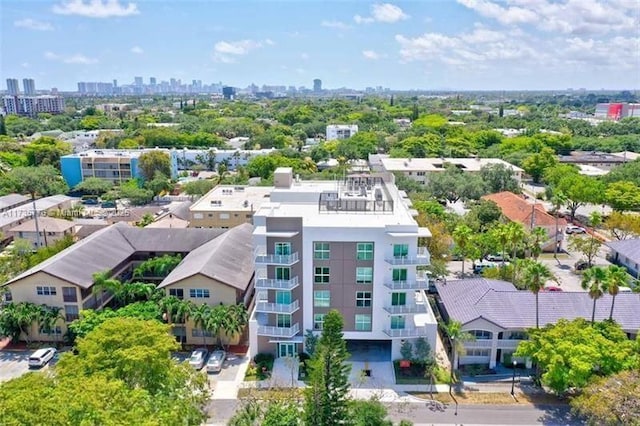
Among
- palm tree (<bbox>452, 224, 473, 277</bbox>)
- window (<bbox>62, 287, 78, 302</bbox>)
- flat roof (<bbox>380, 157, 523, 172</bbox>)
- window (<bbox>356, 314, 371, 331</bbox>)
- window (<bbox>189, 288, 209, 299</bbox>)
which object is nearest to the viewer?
window (<bbox>356, 314, 371, 331</bbox>)

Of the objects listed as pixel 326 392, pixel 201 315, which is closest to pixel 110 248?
pixel 201 315

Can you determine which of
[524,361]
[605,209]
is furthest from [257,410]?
[605,209]

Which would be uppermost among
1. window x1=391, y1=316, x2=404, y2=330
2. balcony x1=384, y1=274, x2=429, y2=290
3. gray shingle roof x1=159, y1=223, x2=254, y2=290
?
balcony x1=384, y1=274, x2=429, y2=290

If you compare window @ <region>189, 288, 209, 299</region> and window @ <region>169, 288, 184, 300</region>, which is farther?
window @ <region>169, 288, 184, 300</region>

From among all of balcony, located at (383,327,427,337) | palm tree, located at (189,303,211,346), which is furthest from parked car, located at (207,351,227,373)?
balcony, located at (383,327,427,337)

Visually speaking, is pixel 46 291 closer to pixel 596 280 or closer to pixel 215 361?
pixel 215 361

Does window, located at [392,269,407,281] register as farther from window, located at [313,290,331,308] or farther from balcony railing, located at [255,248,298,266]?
balcony railing, located at [255,248,298,266]

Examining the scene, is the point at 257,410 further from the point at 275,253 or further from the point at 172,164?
Answer: the point at 172,164

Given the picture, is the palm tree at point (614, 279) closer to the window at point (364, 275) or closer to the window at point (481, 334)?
the window at point (481, 334)
